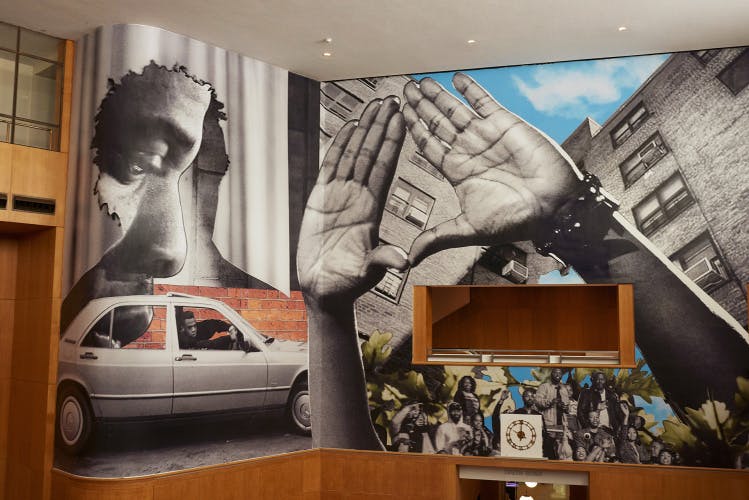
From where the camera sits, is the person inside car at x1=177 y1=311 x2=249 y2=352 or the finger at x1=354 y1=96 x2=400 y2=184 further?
the finger at x1=354 y1=96 x2=400 y2=184

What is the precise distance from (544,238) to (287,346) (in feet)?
8.80

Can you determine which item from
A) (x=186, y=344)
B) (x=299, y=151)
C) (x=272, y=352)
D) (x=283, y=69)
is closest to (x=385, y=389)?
(x=272, y=352)

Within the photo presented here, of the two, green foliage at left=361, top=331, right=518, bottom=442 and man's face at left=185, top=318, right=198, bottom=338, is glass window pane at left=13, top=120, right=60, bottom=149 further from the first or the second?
green foliage at left=361, top=331, right=518, bottom=442

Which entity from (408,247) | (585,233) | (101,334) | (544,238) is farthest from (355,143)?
(101,334)

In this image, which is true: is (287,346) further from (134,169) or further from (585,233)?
(585,233)

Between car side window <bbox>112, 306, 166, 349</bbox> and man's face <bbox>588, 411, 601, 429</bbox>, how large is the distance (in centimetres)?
383

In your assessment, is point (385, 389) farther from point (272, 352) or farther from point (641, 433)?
point (641, 433)

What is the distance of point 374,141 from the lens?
7141mm

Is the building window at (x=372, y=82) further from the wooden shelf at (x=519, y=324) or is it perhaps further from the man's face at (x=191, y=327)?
the man's face at (x=191, y=327)

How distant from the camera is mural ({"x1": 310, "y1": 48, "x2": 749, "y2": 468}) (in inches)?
242

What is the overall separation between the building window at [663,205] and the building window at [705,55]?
3.46ft

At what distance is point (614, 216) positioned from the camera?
6.45m

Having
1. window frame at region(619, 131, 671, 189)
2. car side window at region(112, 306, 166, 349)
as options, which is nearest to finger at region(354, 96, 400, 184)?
window frame at region(619, 131, 671, 189)

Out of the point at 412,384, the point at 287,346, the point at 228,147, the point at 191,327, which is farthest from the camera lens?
the point at 412,384
